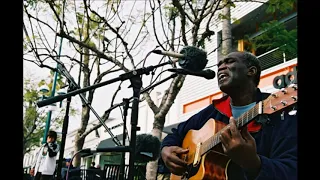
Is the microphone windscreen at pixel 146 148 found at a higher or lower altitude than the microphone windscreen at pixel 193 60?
lower

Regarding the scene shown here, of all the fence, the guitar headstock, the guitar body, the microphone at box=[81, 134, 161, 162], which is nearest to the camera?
the guitar headstock

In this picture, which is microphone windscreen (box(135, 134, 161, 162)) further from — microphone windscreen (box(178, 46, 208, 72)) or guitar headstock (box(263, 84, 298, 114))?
guitar headstock (box(263, 84, 298, 114))

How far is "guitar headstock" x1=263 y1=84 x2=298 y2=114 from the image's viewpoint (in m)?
1.59

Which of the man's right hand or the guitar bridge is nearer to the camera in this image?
the guitar bridge

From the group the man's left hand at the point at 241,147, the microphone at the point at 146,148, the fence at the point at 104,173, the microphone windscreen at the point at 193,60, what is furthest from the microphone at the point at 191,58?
the fence at the point at 104,173

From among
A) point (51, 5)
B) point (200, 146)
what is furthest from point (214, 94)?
point (200, 146)

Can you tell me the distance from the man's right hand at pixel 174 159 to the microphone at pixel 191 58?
1.67 feet

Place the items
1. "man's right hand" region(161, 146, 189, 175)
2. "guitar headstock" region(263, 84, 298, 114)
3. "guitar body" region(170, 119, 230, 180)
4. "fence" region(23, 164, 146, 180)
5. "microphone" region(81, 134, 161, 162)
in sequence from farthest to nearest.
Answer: "fence" region(23, 164, 146, 180), "microphone" region(81, 134, 161, 162), "man's right hand" region(161, 146, 189, 175), "guitar body" region(170, 119, 230, 180), "guitar headstock" region(263, 84, 298, 114)

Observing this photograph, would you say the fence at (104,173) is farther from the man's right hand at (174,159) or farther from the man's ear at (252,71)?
the man's ear at (252,71)

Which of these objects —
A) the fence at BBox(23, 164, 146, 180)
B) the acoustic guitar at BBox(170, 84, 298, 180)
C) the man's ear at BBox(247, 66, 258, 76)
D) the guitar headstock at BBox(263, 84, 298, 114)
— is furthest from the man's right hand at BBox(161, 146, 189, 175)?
the fence at BBox(23, 164, 146, 180)

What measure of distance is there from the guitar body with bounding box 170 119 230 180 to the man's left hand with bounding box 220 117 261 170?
20 centimetres

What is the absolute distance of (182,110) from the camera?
881cm

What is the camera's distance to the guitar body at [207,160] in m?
1.94
